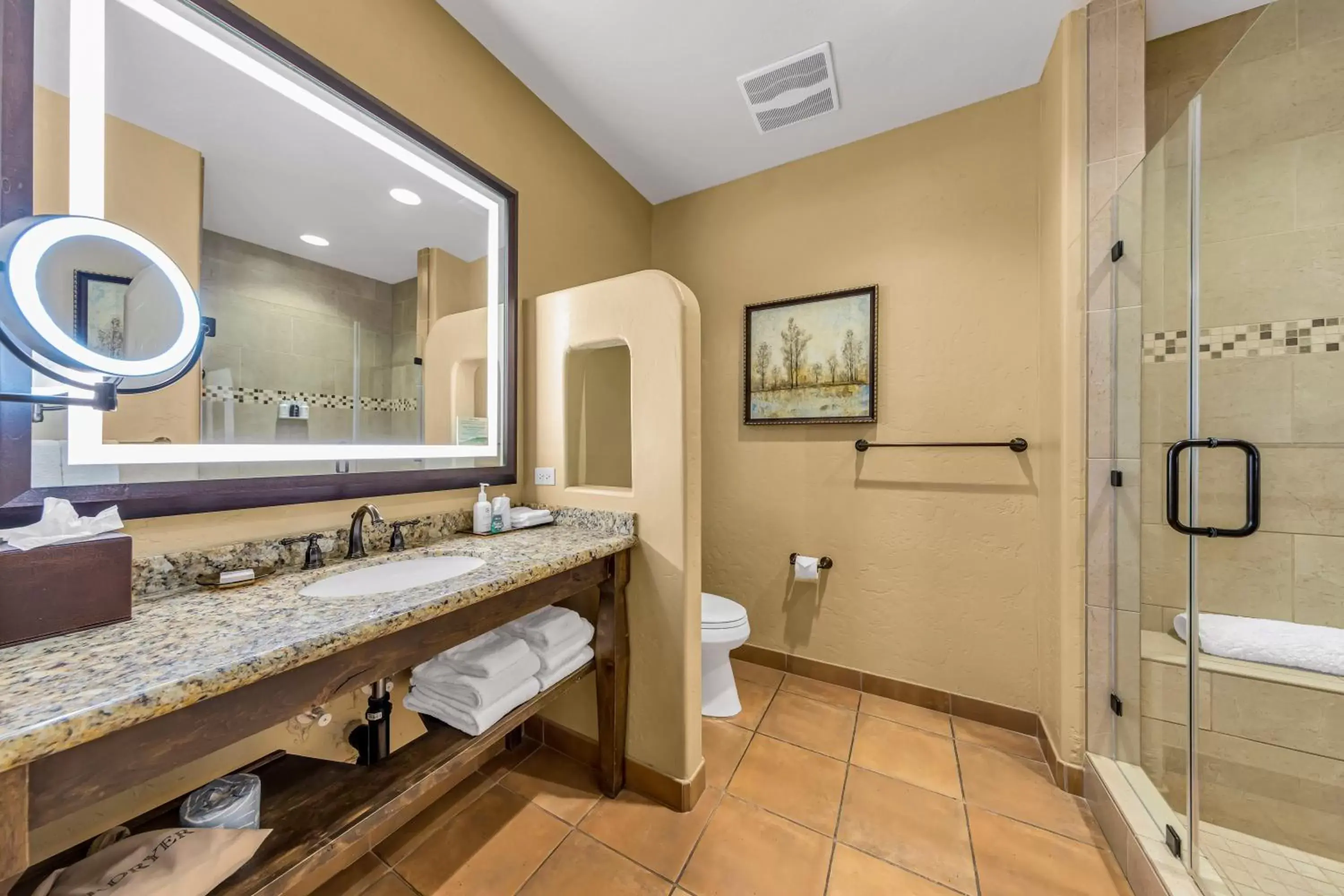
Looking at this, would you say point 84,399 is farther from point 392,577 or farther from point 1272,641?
point 1272,641

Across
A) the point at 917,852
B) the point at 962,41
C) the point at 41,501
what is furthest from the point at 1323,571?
the point at 41,501

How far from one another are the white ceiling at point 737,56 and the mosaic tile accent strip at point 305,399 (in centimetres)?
129

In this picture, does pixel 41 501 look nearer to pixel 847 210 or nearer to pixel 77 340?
pixel 77 340

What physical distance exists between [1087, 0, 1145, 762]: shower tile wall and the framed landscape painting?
725 millimetres

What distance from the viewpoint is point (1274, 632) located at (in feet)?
4.18

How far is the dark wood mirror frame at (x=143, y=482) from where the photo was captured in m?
0.78

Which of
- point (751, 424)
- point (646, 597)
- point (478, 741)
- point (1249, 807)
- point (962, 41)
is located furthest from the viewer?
point (751, 424)

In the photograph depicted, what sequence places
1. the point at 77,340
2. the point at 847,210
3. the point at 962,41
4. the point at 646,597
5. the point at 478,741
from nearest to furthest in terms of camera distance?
the point at 77,340 → the point at 478,741 → the point at 646,597 → the point at 962,41 → the point at 847,210

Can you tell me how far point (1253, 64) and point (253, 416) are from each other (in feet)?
9.60

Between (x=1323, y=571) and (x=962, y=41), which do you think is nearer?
(x=1323, y=571)

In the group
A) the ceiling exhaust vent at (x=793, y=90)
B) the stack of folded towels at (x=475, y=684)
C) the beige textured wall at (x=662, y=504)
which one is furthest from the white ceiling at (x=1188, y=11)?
the stack of folded towels at (x=475, y=684)

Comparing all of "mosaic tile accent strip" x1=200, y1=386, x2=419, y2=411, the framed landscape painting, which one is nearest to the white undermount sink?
"mosaic tile accent strip" x1=200, y1=386, x2=419, y2=411

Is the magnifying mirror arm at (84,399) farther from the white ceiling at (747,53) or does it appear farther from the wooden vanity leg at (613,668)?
the white ceiling at (747,53)

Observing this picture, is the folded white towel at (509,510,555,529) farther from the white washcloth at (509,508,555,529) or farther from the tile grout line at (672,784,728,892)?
the tile grout line at (672,784,728,892)
